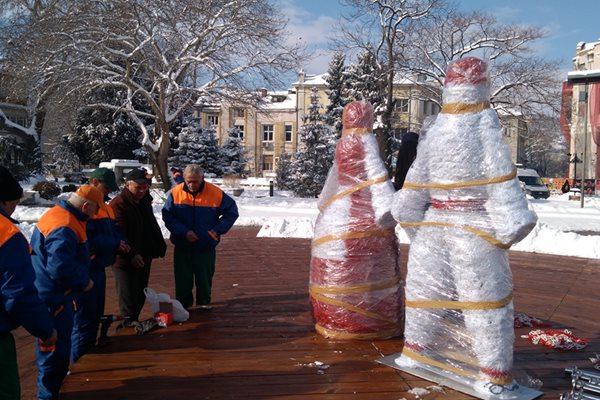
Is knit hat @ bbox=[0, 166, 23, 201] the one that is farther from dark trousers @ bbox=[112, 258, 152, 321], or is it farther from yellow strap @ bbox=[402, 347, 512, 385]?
yellow strap @ bbox=[402, 347, 512, 385]

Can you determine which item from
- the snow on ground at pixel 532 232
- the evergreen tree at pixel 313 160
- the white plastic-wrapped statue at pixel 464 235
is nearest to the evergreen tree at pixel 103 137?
the evergreen tree at pixel 313 160

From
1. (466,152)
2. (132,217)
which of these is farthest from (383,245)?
(132,217)

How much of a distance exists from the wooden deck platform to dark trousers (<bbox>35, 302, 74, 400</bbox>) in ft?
0.47

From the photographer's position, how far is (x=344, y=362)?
4.41m

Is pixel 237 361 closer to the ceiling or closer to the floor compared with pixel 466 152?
closer to the floor

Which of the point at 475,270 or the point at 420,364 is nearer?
the point at 475,270

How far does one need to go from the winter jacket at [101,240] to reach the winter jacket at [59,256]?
0.53 meters

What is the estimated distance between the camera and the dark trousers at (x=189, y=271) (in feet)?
19.6

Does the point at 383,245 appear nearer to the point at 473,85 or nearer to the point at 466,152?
the point at 466,152

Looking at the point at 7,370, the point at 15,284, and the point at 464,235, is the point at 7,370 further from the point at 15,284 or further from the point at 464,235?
the point at 464,235

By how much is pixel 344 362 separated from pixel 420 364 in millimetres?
612

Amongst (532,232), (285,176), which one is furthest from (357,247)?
(285,176)

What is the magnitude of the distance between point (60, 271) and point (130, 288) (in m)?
1.69

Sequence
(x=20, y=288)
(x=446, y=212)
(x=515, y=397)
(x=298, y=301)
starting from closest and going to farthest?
(x=20, y=288) → (x=515, y=397) → (x=446, y=212) → (x=298, y=301)
